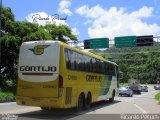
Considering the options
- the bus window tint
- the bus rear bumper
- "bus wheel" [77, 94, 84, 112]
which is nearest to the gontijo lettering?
the bus window tint

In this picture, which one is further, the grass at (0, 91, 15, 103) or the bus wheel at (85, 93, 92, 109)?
the grass at (0, 91, 15, 103)

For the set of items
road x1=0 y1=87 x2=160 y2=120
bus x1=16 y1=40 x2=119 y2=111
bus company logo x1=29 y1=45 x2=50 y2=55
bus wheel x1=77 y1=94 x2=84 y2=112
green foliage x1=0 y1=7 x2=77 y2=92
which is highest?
green foliage x1=0 y1=7 x2=77 y2=92

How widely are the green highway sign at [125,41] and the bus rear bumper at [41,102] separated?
35.7 meters

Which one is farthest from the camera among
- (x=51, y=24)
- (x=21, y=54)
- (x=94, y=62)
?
(x=51, y=24)

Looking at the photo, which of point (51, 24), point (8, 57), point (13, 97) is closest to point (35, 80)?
point (13, 97)

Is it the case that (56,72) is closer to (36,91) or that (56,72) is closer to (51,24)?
(36,91)

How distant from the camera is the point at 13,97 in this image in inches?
1225

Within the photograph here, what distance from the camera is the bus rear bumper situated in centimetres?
1748

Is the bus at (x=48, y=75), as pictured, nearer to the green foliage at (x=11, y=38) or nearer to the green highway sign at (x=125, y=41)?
the green foliage at (x=11, y=38)

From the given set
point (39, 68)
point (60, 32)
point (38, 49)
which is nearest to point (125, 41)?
point (60, 32)

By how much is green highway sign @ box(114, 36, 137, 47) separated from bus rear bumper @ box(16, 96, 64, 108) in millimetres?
35731

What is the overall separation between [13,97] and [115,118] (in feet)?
51.2

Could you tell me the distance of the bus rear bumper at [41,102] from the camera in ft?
57.4

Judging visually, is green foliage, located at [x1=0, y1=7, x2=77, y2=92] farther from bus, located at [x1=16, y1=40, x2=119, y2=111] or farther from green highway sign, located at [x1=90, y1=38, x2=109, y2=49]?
bus, located at [x1=16, y1=40, x2=119, y2=111]
